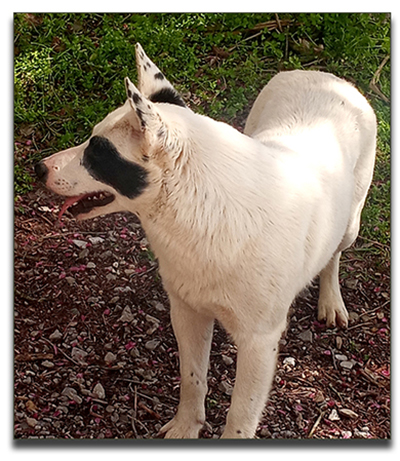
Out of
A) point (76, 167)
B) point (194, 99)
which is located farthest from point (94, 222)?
point (76, 167)

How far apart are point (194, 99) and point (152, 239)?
1.16 meters

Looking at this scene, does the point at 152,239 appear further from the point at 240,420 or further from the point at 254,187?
the point at 240,420

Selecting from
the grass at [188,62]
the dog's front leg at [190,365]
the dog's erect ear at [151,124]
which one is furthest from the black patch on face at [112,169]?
the grass at [188,62]

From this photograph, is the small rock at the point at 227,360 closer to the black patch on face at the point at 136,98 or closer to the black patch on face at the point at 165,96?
the black patch on face at the point at 165,96

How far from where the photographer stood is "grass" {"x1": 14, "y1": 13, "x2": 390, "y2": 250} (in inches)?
107

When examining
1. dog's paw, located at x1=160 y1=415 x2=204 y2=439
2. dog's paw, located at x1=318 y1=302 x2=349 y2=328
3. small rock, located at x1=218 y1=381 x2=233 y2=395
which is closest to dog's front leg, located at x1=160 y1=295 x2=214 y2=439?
dog's paw, located at x1=160 y1=415 x2=204 y2=439

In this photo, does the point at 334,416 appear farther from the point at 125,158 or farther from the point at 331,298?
the point at 125,158

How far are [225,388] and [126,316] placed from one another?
1.67 feet

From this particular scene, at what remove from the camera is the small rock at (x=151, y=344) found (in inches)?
112

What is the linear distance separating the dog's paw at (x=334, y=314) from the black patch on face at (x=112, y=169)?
4.44 ft

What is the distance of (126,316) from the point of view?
2.95 meters

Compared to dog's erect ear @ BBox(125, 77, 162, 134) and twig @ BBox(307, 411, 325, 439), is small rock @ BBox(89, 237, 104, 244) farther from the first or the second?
dog's erect ear @ BBox(125, 77, 162, 134)

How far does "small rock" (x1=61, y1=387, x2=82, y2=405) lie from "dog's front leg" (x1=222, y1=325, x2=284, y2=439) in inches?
24.2

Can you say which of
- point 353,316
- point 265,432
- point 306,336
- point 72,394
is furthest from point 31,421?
point 353,316
